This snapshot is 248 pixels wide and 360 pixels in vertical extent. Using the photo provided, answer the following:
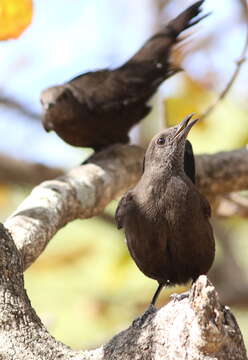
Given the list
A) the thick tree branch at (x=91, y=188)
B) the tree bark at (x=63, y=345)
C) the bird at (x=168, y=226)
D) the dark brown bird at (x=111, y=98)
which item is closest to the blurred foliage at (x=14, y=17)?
the tree bark at (x=63, y=345)

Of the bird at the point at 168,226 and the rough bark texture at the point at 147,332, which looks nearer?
the rough bark texture at the point at 147,332

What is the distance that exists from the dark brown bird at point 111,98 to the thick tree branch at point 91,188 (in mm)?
442

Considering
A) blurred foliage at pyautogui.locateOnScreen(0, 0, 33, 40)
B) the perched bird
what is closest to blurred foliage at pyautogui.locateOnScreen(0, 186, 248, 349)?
the perched bird

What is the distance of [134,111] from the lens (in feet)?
20.6

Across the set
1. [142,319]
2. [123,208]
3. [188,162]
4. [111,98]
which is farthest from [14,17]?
[111,98]

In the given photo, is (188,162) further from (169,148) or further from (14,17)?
(14,17)

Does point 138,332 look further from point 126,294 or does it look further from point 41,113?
point 126,294

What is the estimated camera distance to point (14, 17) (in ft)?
11.2

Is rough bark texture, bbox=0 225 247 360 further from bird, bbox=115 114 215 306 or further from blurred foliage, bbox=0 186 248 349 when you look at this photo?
blurred foliage, bbox=0 186 248 349

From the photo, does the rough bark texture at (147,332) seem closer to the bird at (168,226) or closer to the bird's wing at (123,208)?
the bird at (168,226)

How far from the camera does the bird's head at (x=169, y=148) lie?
4.26 meters

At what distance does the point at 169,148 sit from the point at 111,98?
1988 mm

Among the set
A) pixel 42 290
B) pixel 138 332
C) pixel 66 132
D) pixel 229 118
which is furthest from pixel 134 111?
pixel 138 332

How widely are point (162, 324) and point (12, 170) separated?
130 inches
